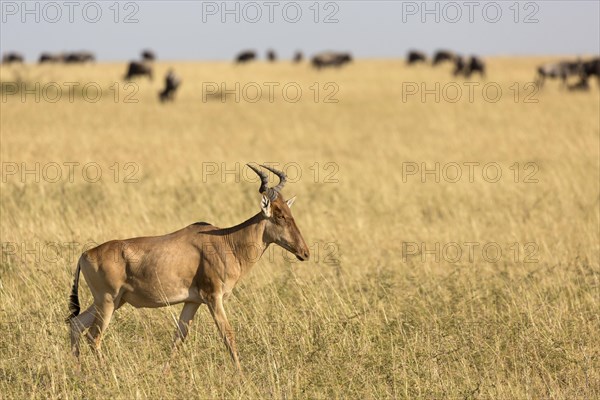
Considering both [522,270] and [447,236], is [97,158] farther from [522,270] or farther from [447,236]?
[522,270]

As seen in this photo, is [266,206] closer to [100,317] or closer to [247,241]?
[247,241]

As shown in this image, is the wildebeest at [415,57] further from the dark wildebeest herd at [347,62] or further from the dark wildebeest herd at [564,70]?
the dark wildebeest herd at [564,70]

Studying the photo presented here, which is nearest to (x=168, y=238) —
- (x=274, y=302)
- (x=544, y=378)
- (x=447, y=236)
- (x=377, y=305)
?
(x=274, y=302)

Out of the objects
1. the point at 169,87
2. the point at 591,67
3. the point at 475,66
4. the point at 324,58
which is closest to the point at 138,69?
the point at 169,87

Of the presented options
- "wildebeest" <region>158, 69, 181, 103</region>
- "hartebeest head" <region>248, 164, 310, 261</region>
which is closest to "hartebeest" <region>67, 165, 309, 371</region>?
"hartebeest head" <region>248, 164, 310, 261</region>

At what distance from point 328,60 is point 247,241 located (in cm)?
6406

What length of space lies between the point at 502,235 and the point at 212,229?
5643 mm

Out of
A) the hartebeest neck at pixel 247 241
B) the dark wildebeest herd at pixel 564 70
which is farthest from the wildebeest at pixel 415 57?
the hartebeest neck at pixel 247 241

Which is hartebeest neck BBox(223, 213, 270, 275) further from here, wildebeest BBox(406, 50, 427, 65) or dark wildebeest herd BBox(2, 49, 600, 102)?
wildebeest BBox(406, 50, 427, 65)

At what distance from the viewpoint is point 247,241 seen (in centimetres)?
676

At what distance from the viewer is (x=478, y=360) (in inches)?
267

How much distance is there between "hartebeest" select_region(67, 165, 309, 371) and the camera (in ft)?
Answer: 21.0

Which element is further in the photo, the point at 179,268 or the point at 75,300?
the point at 75,300

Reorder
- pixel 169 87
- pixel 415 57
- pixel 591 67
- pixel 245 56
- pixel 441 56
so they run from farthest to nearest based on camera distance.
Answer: pixel 245 56, pixel 415 57, pixel 441 56, pixel 591 67, pixel 169 87
